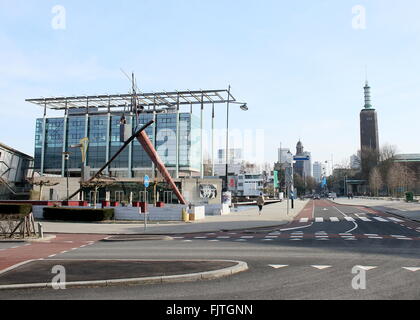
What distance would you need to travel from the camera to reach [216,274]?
9.34 meters

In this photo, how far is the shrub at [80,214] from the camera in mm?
28562

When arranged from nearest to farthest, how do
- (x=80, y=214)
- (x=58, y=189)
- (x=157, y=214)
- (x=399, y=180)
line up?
(x=80, y=214) < (x=157, y=214) < (x=58, y=189) < (x=399, y=180)

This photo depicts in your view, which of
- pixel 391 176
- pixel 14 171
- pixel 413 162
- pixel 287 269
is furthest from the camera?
pixel 413 162

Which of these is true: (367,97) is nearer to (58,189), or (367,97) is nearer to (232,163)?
(232,163)

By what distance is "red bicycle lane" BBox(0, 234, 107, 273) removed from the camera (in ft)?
41.6

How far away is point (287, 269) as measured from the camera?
33.4 ft

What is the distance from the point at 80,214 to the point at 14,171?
55375 mm

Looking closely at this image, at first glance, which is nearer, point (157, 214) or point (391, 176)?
point (157, 214)

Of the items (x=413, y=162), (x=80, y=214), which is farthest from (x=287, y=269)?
(x=413, y=162)

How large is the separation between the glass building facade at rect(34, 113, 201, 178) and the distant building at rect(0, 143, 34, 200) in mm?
2972

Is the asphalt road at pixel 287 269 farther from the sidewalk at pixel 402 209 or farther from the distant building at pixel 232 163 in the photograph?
the distant building at pixel 232 163

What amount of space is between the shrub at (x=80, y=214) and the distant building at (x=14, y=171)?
4262 cm

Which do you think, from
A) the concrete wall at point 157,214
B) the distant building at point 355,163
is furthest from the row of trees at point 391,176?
the concrete wall at point 157,214
